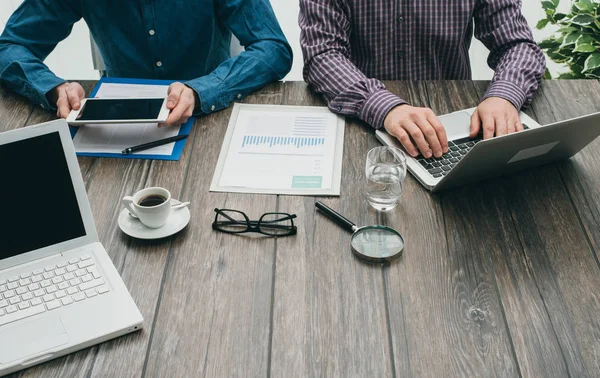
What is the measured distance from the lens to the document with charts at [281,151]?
1.27 meters

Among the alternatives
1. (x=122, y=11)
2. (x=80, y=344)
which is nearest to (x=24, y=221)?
(x=80, y=344)

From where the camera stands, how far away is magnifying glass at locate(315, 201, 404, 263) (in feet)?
3.57

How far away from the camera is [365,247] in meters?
1.10

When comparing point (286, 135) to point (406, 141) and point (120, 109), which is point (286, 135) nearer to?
point (406, 141)

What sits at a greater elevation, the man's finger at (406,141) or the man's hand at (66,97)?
the man's finger at (406,141)

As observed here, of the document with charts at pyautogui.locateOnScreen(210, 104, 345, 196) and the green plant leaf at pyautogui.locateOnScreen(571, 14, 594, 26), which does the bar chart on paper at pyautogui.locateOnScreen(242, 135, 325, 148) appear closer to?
the document with charts at pyautogui.locateOnScreen(210, 104, 345, 196)

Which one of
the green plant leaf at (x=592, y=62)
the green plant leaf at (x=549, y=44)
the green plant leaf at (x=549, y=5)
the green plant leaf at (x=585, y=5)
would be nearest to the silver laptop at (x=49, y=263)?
the green plant leaf at (x=592, y=62)

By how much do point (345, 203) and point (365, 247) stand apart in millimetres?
140

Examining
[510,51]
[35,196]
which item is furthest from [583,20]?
[35,196]

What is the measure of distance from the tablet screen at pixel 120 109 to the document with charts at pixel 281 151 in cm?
18

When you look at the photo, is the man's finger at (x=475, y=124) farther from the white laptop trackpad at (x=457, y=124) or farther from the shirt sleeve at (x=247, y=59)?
the shirt sleeve at (x=247, y=59)

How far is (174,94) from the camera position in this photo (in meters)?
1.44

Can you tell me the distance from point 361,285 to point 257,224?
24 cm

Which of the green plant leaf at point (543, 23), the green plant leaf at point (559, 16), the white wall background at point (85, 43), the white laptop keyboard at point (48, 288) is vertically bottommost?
the white wall background at point (85, 43)
